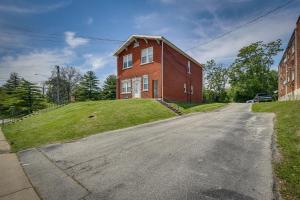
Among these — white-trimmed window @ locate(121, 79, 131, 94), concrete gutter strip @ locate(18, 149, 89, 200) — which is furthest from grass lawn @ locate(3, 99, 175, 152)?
white-trimmed window @ locate(121, 79, 131, 94)

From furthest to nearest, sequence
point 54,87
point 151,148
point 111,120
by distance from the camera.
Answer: point 54,87 < point 111,120 < point 151,148

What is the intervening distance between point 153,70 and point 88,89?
31529 mm

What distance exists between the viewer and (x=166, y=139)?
7.82 m

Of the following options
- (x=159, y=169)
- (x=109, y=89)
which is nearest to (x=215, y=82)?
(x=109, y=89)

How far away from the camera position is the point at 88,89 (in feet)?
160

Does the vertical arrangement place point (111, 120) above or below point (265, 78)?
below

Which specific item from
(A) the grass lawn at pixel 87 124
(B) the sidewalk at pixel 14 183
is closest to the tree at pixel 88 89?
(A) the grass lawn at pixel 87 124

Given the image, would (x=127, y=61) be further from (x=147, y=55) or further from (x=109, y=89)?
(x=109, y=89)

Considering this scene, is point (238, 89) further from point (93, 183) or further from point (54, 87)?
point (54, 87)

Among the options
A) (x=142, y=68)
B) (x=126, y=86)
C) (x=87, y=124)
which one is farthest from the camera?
(x=126, y=86)

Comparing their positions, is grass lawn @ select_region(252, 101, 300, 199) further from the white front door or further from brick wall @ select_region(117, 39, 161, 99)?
the white front door

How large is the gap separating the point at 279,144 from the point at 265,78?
46.2m

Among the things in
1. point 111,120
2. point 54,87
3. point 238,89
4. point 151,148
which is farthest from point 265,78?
point 54,87

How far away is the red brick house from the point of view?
829 inches
